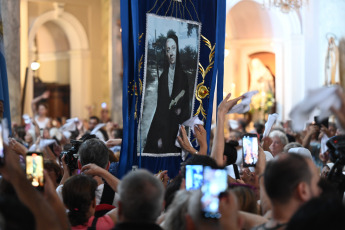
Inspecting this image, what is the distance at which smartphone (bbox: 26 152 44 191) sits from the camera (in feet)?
11.5

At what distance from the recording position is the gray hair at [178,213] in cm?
334

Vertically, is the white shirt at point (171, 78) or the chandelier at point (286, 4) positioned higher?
the chandelier at point (286, 4)

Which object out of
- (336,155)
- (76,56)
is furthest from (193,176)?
(76,56)

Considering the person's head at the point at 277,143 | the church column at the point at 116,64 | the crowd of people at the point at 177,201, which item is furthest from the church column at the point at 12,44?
the crowd of people at the point at 177,201

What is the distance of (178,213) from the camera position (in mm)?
3371

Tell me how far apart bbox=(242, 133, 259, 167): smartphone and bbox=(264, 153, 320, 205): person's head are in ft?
4.61

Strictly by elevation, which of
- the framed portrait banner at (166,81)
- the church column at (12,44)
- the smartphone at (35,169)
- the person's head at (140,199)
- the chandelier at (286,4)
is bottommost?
the person's head at (140,199)

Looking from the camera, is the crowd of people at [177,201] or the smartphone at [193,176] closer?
the crowd of people at [177,201]

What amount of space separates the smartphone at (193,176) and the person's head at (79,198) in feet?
2.33

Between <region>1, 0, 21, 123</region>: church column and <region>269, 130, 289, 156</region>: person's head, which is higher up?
<region>1, 0, 21, 123</region>: church column

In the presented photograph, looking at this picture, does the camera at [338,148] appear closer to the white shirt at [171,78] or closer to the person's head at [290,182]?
the person's head at [290,182]

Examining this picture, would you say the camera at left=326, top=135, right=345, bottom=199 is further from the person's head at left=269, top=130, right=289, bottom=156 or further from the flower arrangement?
the flower arrangement

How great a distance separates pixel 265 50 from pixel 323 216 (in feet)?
67.6

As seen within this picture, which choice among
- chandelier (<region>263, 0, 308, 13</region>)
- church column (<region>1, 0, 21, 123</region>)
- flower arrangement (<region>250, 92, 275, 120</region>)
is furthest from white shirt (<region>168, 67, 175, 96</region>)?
flower arrangement (<region>250, 92, 275, 120</region>)
